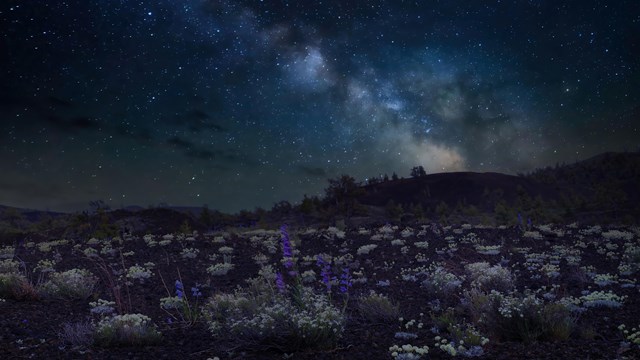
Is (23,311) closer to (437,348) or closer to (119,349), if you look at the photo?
(119,349)

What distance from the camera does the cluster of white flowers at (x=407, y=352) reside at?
5.61 m

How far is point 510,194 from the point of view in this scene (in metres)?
56.6

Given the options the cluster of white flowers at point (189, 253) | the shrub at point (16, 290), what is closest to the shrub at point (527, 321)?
the shrub at point (16, 290)

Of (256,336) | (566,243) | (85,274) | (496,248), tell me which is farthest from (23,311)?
(566,243)

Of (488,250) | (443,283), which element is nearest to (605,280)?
(443,283)

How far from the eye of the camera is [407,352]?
5.86m

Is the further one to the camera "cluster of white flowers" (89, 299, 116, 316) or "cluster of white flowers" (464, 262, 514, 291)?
"cluster of white flowers" (464, 262, 514, 291)

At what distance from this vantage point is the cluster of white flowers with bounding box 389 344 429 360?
18.4 feet


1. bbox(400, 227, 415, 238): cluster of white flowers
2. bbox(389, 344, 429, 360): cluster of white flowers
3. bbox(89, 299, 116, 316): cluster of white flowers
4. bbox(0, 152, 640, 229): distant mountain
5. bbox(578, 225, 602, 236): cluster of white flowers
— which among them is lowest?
bbox(389, 344, 429, 360): cluster of white flowers

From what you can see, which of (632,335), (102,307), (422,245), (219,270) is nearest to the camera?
(632,335)

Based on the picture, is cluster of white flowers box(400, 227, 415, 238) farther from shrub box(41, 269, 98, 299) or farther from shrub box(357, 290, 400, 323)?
shrub box(41, 269, 98, 299)

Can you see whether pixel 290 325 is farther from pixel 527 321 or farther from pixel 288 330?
pixel 527 321

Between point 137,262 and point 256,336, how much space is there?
31.9 ft

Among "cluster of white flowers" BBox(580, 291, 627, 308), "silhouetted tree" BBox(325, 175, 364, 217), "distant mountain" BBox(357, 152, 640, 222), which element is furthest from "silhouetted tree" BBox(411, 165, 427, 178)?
"cluster of white flowers" BBox(580, 291, 627, 308)
